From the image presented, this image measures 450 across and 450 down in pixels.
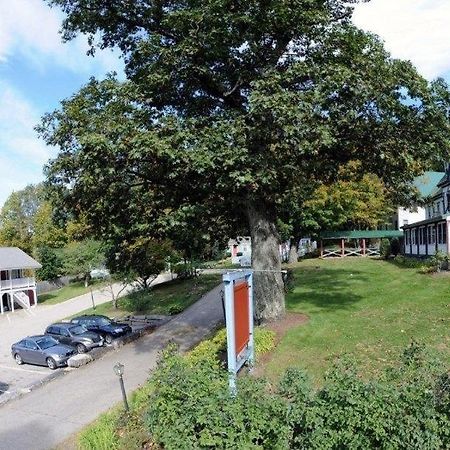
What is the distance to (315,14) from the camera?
47.8ft

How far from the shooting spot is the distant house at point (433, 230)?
32.8 m

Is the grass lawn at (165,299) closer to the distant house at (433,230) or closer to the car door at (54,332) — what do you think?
the car door at (54,332)

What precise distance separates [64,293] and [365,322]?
5173cm

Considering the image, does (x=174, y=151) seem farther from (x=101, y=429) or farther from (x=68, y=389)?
(x=68, y=389)

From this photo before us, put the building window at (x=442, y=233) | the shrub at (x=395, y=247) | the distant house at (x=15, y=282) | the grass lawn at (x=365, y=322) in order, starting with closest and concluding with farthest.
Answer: the grass lawn at (x=365, y=322) < the building window at (x=442, y=233) < the shrub at (x=395, y=247) < the distant house at (x=15, y=282)

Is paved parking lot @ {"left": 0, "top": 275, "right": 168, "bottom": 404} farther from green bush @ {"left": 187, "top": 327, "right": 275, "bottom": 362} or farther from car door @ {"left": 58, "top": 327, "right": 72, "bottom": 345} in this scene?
green bush @ {"left": 187, "top": 327, "right": 275, "bottom": 362}

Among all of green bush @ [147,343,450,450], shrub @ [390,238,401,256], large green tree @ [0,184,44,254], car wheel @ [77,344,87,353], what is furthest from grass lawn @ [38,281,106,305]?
green bush @ [147,343,450,450]

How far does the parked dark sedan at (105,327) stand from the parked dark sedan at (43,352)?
297 centimetres

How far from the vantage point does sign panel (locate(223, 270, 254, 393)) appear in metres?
10.6

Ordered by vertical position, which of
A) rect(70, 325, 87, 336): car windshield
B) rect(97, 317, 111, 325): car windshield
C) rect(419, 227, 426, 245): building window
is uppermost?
rect(419, 227, 426, 245): building window

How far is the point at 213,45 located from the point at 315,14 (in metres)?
3.11

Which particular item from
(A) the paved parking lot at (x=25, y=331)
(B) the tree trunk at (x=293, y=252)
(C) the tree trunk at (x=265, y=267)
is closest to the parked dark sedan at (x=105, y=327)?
(A) the paved parking lot at (x=25, y=331)

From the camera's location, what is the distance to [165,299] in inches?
1473

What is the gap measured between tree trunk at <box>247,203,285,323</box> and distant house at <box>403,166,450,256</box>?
16647 mm
